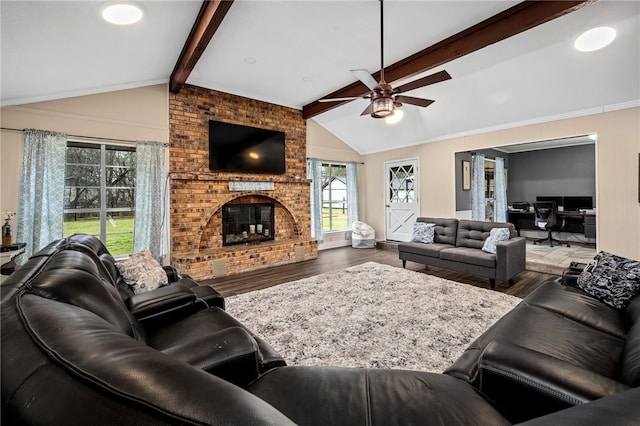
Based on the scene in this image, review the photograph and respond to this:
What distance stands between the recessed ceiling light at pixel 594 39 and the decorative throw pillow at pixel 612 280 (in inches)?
97.9

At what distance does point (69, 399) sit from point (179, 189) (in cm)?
455

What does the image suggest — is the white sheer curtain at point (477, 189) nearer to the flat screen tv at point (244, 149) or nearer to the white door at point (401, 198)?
the white door at point (401, 198)

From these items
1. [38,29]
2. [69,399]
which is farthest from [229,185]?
[69,399]

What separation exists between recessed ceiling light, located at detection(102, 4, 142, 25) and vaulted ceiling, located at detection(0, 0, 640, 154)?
69 millimetres

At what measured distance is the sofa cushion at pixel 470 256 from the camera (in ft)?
12.3

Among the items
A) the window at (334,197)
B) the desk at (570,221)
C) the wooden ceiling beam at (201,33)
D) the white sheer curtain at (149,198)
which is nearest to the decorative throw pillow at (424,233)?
the window at (334,197)

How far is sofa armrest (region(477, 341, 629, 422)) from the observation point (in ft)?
3.14

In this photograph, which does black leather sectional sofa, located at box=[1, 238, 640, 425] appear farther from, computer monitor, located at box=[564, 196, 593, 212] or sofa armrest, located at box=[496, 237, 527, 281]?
computer monitor, located at box=[564, 196, 593, 212]

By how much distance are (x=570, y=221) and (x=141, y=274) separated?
28.8 ft

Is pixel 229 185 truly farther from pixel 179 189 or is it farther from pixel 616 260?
pixel 616 260

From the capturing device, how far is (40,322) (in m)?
0.63

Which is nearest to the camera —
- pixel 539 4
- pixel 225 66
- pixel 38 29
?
pixel 38 29

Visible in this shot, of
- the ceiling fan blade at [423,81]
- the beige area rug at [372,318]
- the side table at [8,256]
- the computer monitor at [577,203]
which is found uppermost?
the ceiling fan blade at [423,81]

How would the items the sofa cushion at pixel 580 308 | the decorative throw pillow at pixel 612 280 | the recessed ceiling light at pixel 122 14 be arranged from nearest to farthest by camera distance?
the sofa cushion at pixel 580 308 < the decorative throw pillow at pixel 612 280 < the recessed ceiling light at pixel 122 14
